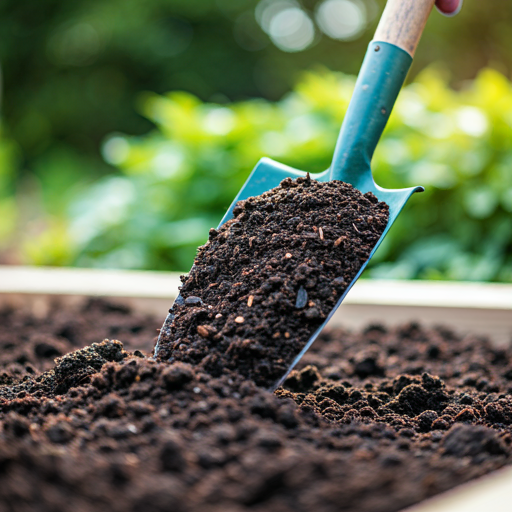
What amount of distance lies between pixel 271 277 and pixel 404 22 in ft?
2.55

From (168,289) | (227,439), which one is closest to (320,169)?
(168,289)

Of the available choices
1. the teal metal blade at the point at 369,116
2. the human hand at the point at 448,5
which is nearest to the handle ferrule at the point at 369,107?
the teal metal blade at the point at 369,116

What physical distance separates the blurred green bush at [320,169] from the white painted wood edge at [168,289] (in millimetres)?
645

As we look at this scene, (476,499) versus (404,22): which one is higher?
(404,22)

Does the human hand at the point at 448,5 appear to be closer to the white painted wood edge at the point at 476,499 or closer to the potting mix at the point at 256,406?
the potting mix at the point at 256,406

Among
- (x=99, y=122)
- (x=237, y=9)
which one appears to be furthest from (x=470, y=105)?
(x=99, y=122)

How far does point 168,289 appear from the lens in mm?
2451

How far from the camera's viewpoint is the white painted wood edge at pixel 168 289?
2221mm

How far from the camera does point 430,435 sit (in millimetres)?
1010

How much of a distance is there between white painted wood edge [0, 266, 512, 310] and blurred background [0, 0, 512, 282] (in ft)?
2.02

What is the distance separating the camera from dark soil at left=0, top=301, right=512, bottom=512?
67 cm

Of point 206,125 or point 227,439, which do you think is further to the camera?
point 206,125

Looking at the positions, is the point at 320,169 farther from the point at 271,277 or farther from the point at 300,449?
the point at 300,449

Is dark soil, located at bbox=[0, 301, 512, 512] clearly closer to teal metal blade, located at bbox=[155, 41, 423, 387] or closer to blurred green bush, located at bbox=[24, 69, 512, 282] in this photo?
teal metal blade, located at bbox=[155, 41, 423, 387]
